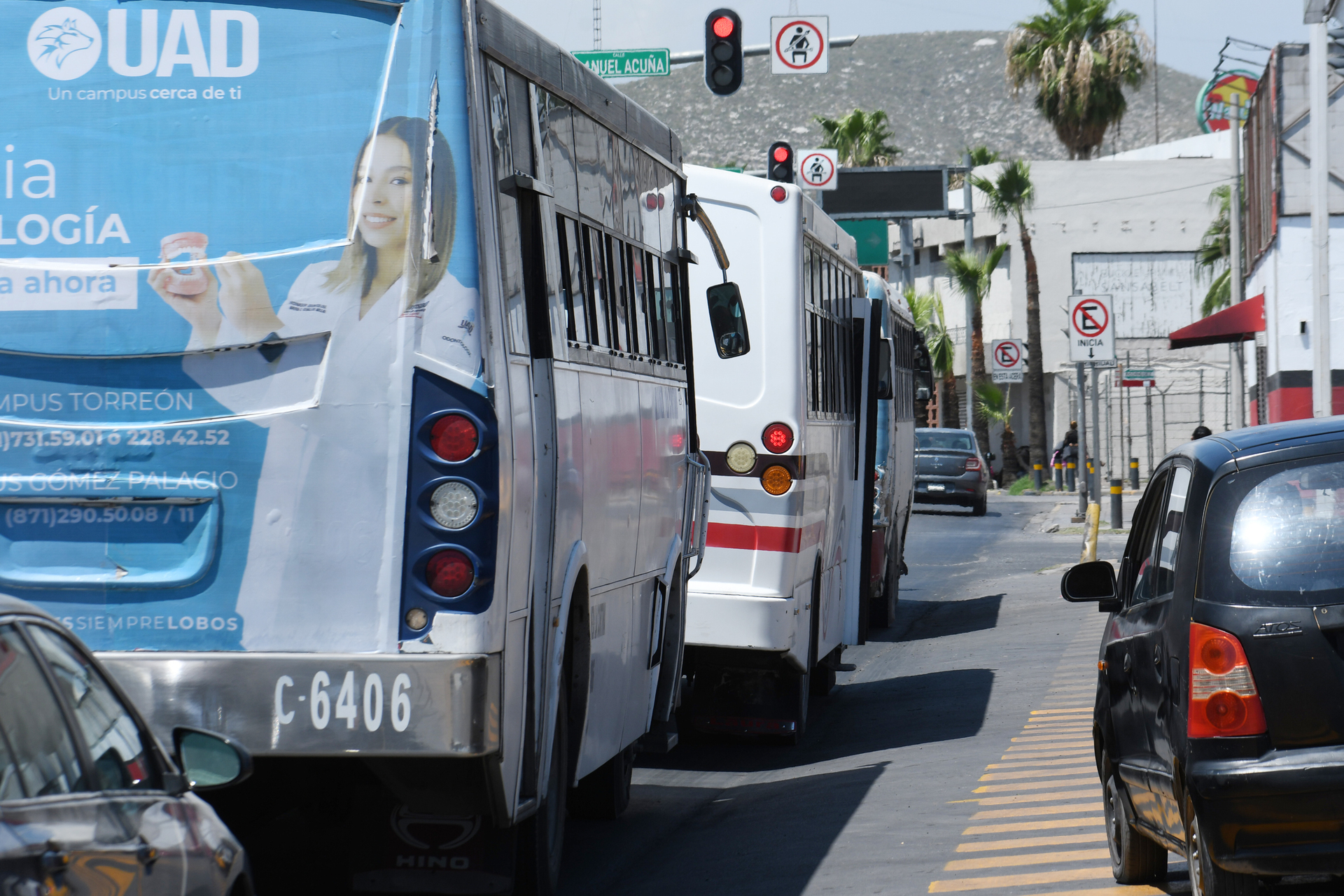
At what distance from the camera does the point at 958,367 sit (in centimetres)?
6162

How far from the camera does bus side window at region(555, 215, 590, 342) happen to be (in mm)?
7047

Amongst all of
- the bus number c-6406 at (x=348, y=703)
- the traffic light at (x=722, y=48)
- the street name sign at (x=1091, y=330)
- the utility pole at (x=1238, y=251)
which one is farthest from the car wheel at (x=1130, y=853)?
the utility pole at (x=1238, y=251)

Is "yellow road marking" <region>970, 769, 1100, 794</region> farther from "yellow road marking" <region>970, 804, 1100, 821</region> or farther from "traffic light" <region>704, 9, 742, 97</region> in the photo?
"traffic light" <region>704, 9, 742, 97</region>

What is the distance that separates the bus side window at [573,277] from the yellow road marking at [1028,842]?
2587 mm

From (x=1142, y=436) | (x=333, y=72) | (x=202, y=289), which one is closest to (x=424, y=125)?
(x=333, y=72)

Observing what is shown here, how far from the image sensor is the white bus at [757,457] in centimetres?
1087

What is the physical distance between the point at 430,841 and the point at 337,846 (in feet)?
1.59

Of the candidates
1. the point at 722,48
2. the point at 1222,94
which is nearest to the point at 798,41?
the point at 722,48

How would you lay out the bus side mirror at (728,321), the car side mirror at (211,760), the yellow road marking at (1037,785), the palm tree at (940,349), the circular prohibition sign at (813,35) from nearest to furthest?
the car side mirror at (211,760) < the yellow road marking at (1037,785) < the bus side mirror at (728,321) < the circular prohibition sign at (813,35) < the palm tree at (940,349)

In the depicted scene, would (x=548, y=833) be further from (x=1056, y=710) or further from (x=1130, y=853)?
(x=1056, y=710)

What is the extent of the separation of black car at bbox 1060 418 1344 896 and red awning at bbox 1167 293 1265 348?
26.0m

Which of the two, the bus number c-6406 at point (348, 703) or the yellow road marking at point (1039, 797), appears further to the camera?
the yellow road marking at point (1039, 797)

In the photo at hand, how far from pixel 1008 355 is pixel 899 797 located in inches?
1184

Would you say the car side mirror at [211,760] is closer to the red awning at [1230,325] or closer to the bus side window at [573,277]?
the bus side window at [573,277]
